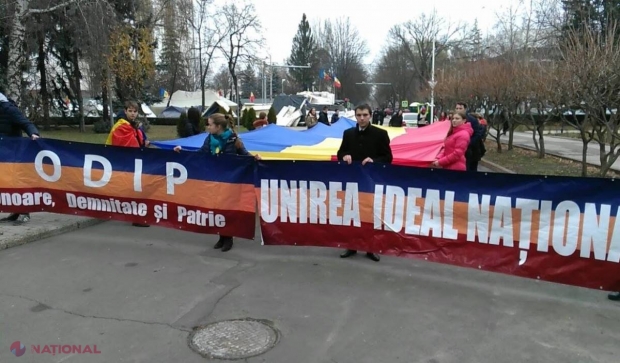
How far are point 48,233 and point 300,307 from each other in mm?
4445

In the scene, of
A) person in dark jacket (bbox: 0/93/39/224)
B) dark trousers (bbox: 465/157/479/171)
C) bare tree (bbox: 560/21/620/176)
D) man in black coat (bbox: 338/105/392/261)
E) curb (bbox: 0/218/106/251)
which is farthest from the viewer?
bare tree (bbox: 560/21/620/176)

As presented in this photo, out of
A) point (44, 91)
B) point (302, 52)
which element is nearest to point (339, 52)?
point (302, 52)

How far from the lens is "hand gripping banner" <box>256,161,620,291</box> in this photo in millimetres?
4586

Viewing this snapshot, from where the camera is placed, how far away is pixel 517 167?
1472 cm

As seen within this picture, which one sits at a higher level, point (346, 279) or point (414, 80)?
point (414, 80)

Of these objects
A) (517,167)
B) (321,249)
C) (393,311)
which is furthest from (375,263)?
(517,167)

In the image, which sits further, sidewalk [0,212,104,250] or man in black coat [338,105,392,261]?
sidewalk [0,212,104,250]

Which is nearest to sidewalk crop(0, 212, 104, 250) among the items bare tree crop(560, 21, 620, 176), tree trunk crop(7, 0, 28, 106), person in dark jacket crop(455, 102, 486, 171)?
person in dark jacket crop(455, 102, 486, 171)

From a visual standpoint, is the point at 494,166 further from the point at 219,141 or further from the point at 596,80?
the point at 219,141

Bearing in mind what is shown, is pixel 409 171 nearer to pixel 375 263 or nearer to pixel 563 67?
pixel 375 263

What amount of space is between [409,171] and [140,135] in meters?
4.65

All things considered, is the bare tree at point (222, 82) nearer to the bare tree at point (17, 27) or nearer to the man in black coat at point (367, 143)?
the bare tree at point (17, 27)

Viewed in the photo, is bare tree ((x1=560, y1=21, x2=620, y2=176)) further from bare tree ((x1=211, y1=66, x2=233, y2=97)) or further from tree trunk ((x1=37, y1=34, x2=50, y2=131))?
bare tree ((x1=211, y1=66, x2=233, y2=97))

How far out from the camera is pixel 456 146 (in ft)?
21.6
